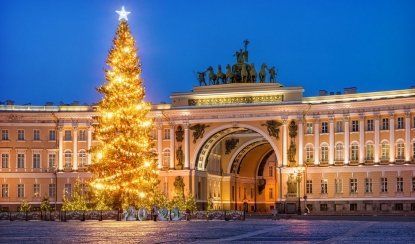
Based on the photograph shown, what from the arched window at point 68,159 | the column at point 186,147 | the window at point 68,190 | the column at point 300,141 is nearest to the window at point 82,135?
the arched window at point 68,159

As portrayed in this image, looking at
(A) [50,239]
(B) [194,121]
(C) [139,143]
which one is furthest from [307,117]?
(A) [50,239]

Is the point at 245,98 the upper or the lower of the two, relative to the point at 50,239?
upper

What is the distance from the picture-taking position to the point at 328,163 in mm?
92812

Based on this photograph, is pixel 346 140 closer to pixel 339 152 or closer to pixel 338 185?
pixel 339 152

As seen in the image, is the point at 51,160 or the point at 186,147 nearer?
the point at 186,147

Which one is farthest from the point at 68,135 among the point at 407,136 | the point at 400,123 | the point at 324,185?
the point at 407,136

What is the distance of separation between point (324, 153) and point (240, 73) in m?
12.6

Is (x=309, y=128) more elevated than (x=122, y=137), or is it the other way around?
(x=309, y=128)

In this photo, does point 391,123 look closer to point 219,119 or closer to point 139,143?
point 219,119

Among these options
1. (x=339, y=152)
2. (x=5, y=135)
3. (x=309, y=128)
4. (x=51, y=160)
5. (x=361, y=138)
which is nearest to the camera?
(x=361, y=138)

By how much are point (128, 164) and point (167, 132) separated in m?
32.7

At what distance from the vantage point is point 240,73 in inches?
3821

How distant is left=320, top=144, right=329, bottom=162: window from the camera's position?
9329 centimetres

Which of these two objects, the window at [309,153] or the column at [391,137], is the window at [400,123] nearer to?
the column at [391,137]
